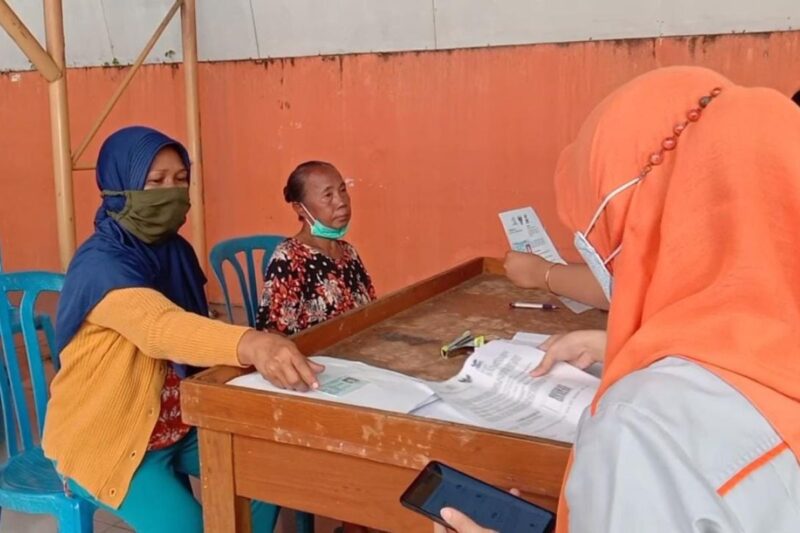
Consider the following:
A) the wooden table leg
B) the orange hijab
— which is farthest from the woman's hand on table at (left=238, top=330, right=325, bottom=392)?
the orange hijab

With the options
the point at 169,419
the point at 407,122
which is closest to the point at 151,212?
the point at 169,419

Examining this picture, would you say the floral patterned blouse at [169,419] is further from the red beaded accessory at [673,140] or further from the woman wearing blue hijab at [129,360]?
the red beaded accessory at [673,140]

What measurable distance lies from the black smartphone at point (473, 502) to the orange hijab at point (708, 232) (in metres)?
0.28

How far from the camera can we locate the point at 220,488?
4.28 feet

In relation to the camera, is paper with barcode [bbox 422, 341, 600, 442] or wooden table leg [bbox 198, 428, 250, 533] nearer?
paper with barcode [bbox 422, 341, 600, 442]

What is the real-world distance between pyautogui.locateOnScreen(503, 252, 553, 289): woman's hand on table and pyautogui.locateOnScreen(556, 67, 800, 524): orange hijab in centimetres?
123

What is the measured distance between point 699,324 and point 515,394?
0.68m

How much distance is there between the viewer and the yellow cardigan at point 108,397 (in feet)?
5.38

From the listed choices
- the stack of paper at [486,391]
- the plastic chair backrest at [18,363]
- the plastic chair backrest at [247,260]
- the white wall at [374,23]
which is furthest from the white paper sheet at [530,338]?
the white wall at [374,23]

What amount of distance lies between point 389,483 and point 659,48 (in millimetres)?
2217

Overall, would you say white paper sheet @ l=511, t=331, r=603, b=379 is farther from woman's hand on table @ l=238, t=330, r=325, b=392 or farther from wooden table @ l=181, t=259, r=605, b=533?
woman's hand on table @ l=238, t=330, r=325, b=392

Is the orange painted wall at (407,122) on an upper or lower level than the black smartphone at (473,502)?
upper

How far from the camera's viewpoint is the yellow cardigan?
1641 millimetres

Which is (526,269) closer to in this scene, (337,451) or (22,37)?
(337,451)
